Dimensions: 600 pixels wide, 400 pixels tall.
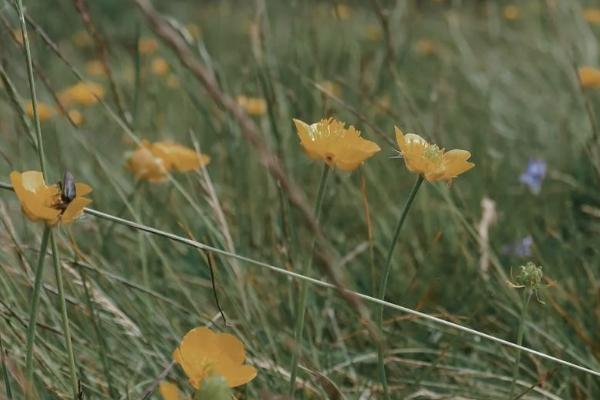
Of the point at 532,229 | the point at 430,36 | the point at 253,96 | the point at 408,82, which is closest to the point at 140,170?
the point at 532,229

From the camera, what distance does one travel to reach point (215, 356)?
2.28 feet

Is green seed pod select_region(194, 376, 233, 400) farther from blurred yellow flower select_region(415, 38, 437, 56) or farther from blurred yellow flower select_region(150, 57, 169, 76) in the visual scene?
blurred yellow flower select_region(415, 38, 437, 56)

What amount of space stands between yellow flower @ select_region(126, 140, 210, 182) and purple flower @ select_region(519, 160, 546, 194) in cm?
70

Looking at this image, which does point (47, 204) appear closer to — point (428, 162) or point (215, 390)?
point (215, 390)

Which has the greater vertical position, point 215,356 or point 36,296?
point 36,296

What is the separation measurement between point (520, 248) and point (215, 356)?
789 mm

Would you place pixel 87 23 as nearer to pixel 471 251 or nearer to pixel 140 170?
pixel 140 170

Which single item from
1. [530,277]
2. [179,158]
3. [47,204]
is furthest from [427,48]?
[47,204]

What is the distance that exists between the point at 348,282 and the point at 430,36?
270 cm

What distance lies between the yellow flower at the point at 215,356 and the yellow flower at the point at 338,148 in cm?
16

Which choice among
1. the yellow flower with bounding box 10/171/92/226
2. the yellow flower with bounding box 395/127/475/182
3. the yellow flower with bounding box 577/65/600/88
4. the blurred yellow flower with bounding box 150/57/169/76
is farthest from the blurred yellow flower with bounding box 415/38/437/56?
the yellow flower with bounding box 10/171/92/226

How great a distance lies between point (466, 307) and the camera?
1270 millimetres

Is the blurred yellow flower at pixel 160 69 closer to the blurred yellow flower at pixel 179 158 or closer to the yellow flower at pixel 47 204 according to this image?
the blurred yellow flower at pixel 179 158

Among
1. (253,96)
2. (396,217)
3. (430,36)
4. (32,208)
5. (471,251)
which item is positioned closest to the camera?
(32,208)
